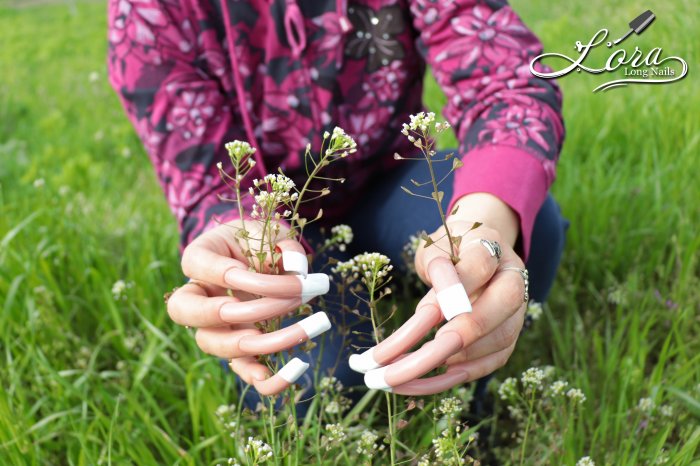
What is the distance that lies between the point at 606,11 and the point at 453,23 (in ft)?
5.31

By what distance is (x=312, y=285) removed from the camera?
1.02 m

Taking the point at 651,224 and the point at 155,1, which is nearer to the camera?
the point at 155,1

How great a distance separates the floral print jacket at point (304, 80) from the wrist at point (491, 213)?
2.8 inches

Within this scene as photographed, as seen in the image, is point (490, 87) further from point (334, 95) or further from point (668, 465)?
point (668, 465)

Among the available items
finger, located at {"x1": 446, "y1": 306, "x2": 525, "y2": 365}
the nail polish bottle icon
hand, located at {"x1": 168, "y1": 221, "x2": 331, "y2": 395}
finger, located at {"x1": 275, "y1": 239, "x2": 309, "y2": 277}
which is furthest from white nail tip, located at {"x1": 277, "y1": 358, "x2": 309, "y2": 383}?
the nail polish bottle icon

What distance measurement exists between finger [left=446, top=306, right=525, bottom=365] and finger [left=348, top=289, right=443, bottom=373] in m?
0.13

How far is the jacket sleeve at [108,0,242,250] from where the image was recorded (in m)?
1.63

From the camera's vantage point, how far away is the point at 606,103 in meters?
2.68

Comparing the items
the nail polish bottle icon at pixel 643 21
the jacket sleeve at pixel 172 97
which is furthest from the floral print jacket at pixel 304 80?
the nail polish bottle icon at pixel 643 21

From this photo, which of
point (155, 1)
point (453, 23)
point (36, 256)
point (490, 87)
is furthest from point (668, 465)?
point (36, 256)

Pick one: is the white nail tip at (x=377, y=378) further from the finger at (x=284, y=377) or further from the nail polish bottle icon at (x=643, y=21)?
the nail polish bottle icon at (x=643, y=21)

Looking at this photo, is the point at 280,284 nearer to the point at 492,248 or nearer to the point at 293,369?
the point at 293,369

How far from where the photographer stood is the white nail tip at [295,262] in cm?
103

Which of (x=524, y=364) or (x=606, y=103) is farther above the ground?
(x=606, y=103)
